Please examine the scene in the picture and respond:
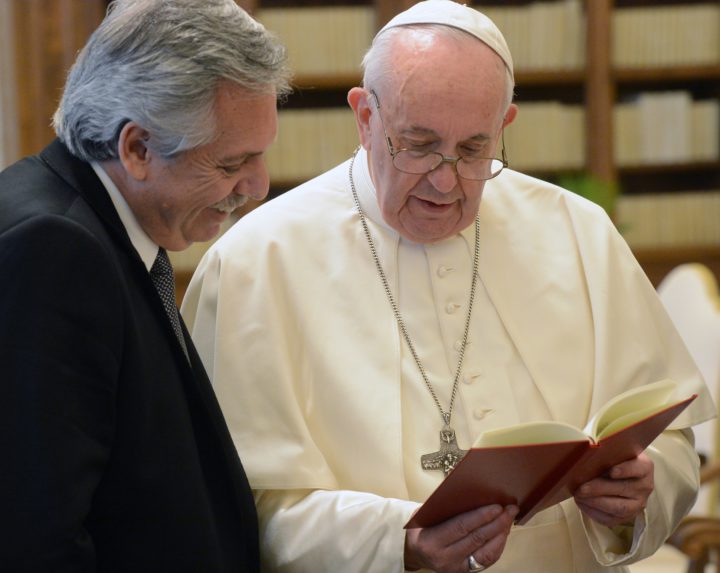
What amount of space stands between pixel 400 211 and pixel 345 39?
3989 mm

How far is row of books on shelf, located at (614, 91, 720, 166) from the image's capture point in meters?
6.57

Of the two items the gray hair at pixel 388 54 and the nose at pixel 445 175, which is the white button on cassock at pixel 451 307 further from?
the gray hair at pixel 388 54

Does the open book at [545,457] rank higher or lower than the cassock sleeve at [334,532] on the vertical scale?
higher

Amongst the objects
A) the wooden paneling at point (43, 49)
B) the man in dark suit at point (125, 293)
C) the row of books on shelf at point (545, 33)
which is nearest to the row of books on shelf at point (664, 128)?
the row of books on shelf at point (545, 33)

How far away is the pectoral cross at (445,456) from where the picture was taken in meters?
2.41

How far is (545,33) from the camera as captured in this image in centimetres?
646

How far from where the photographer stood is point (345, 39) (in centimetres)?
634

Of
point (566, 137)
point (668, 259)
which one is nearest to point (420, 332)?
point (566, 137)

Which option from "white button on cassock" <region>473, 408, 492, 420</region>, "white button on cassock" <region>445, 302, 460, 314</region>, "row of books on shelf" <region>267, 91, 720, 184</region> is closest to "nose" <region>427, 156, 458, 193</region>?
"white button on cassock" <region>445, 302, 460, 314</region>

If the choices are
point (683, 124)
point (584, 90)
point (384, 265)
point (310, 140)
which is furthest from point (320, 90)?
point (384, 265)

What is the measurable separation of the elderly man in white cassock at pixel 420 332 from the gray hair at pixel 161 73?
64 cm

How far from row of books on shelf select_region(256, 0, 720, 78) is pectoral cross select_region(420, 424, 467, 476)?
4.12m

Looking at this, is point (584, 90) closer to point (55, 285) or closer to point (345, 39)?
point (345, 39)

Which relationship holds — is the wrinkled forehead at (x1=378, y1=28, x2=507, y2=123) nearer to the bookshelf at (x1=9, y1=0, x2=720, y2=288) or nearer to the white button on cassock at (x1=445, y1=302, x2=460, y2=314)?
the white button on cassock at (x1=445, y1=302, x2=460, y2=314)
